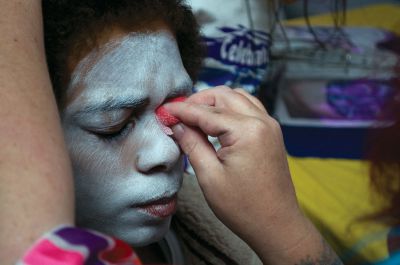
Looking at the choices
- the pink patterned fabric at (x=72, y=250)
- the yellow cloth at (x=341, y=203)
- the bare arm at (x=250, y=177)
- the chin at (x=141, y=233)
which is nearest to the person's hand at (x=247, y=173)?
the bare arm at (x=250, y=177)

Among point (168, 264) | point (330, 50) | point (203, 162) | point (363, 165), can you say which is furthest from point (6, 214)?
point (330, 50)

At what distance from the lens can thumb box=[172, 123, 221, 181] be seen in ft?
1.84

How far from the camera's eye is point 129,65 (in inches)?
23.4

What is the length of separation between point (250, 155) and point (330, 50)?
134 cm

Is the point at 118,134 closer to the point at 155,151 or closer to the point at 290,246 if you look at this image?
the point at 155,151

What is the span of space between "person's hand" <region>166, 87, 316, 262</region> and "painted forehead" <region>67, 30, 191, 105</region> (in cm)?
6

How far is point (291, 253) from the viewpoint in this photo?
22.5 inches

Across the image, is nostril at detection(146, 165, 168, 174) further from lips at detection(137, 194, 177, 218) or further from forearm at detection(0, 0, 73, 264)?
A: forearm at detection(0, 0, 73, 264)

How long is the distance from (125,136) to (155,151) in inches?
1.4

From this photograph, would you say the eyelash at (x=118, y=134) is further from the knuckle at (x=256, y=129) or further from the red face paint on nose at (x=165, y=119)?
the knuckle at (x=256, y=129)

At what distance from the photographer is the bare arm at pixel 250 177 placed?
55 cm

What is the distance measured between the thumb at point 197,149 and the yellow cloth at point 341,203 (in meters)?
0.49

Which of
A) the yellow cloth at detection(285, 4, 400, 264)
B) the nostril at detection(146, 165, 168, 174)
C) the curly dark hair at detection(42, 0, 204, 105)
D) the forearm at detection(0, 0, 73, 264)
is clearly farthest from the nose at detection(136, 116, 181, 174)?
the yellow cloth at detection(285, 4, 400, 264)

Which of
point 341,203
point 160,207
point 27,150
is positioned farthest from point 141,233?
point 341,203
